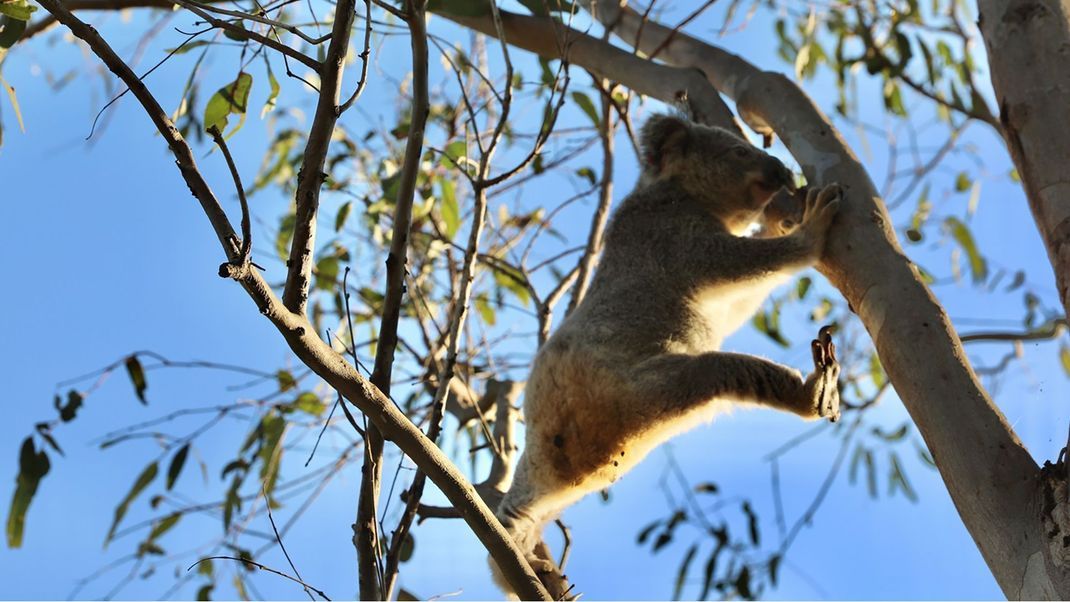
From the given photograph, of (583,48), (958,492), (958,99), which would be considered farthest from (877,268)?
(958,99)

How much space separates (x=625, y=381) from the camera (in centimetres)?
249

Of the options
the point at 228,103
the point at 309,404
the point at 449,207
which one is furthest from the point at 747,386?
the point at 309,404

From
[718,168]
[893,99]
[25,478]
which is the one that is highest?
[893,99]

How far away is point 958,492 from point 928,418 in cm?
15

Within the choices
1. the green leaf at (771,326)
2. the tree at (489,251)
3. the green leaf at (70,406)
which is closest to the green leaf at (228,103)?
the tree at (489,251)

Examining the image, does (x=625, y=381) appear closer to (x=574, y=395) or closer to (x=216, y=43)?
(x=574, y=395)

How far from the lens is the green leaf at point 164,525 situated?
336cm

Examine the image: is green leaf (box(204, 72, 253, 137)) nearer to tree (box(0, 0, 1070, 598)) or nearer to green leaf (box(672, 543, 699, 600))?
tree (box(0, 0, 1070, 598))

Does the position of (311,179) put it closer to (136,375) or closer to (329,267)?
(136,375)

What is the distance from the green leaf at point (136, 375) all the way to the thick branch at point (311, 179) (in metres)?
1.85

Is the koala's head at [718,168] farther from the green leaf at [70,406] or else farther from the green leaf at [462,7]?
the green leaf at [70,406]

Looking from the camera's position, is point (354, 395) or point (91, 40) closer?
point (91, 40)

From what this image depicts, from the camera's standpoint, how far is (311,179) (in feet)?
4.63

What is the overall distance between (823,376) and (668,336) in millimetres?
476
